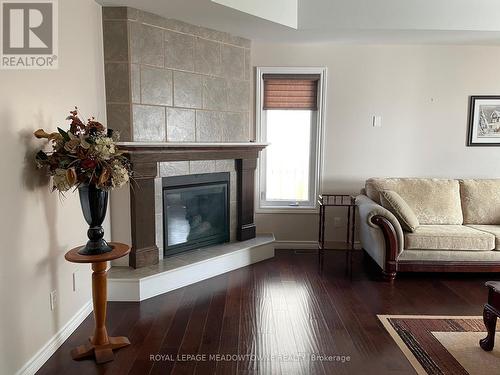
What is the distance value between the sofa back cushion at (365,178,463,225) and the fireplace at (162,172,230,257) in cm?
170

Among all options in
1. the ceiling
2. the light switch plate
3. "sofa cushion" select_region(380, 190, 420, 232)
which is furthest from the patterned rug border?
the ceiling

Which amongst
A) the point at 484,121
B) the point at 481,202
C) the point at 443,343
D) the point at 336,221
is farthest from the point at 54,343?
the point at 484,121

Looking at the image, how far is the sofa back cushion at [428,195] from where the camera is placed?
13.8ft

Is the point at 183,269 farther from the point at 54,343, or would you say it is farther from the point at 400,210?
the point at 400,210

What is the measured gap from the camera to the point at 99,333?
2467mm

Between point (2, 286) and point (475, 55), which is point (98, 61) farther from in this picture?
point (475, 55)

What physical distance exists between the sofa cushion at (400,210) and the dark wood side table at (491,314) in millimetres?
1314

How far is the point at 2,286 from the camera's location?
196cm

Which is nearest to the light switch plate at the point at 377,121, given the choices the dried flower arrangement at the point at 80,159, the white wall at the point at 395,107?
the white wall at the point at 395,107

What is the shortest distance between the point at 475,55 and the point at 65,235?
475 cm

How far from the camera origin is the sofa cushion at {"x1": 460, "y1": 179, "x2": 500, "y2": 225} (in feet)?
13.9

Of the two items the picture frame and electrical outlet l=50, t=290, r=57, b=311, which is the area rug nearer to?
electrical outlet l=50, t=290, r=57, b=311

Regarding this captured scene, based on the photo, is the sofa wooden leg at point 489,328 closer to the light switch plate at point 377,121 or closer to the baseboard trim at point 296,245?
the baseboard trim at point 296,245

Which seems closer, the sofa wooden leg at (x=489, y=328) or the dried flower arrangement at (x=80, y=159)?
the dried flower arrangement at (x=80, y=159)
